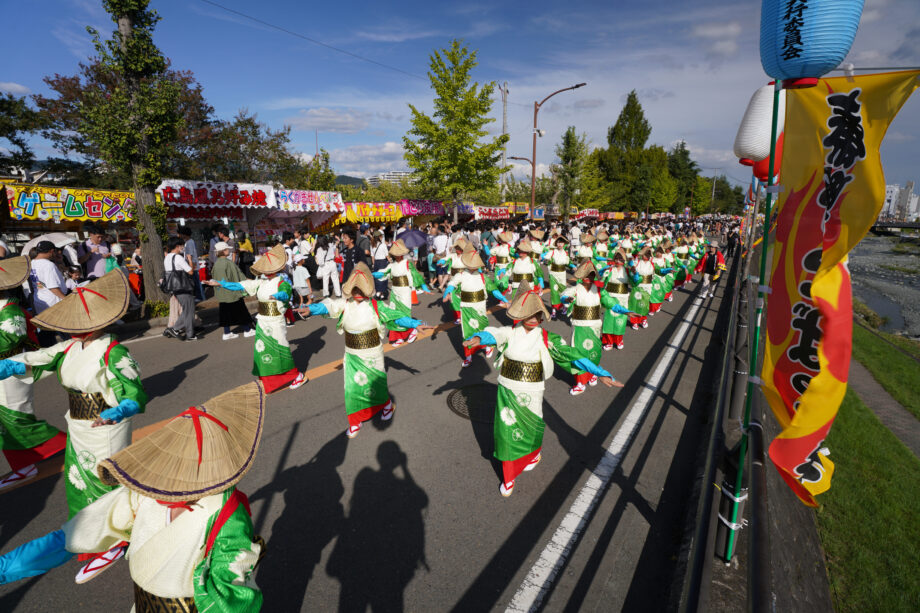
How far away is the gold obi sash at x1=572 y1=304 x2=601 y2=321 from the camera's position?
263 inches

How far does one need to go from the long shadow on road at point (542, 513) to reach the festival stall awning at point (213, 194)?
11912 mm

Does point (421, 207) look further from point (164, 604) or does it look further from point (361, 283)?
point (164, 604)

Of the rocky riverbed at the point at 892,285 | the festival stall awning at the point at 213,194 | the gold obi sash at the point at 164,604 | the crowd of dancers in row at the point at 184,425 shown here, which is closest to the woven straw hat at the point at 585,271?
the crowd of dancers in row at the point at 184,425

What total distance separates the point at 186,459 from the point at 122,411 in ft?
5.50

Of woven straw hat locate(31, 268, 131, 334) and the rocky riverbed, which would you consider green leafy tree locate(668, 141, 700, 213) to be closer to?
the rocky riverbed

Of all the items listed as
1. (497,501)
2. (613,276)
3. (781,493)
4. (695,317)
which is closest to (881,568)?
(781,493)

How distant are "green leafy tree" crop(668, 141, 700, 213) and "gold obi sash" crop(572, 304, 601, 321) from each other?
75.0m

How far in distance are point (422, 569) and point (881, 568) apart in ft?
13.8

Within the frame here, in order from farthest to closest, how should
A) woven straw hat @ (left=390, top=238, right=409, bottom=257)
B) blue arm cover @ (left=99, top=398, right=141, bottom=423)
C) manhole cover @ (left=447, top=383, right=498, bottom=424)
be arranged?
woven straw hat @ (left=390, top=238, right=409, bottom=257) → manhole cover @ (left=447, top=383, right=498, bottom=424) → blue arm cover @ (left=99, top=398, right=141, bottom=423)

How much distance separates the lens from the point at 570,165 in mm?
35781

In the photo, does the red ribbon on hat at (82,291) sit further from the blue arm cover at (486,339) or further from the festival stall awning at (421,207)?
the festival stall awning at (421,207)

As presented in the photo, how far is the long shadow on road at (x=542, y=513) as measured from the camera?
3.06 metres

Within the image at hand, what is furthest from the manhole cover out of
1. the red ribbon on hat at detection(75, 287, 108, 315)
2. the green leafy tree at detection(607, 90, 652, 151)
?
the green leafy tree at detection(607, 90, 652, 151)

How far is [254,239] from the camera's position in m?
16.4
